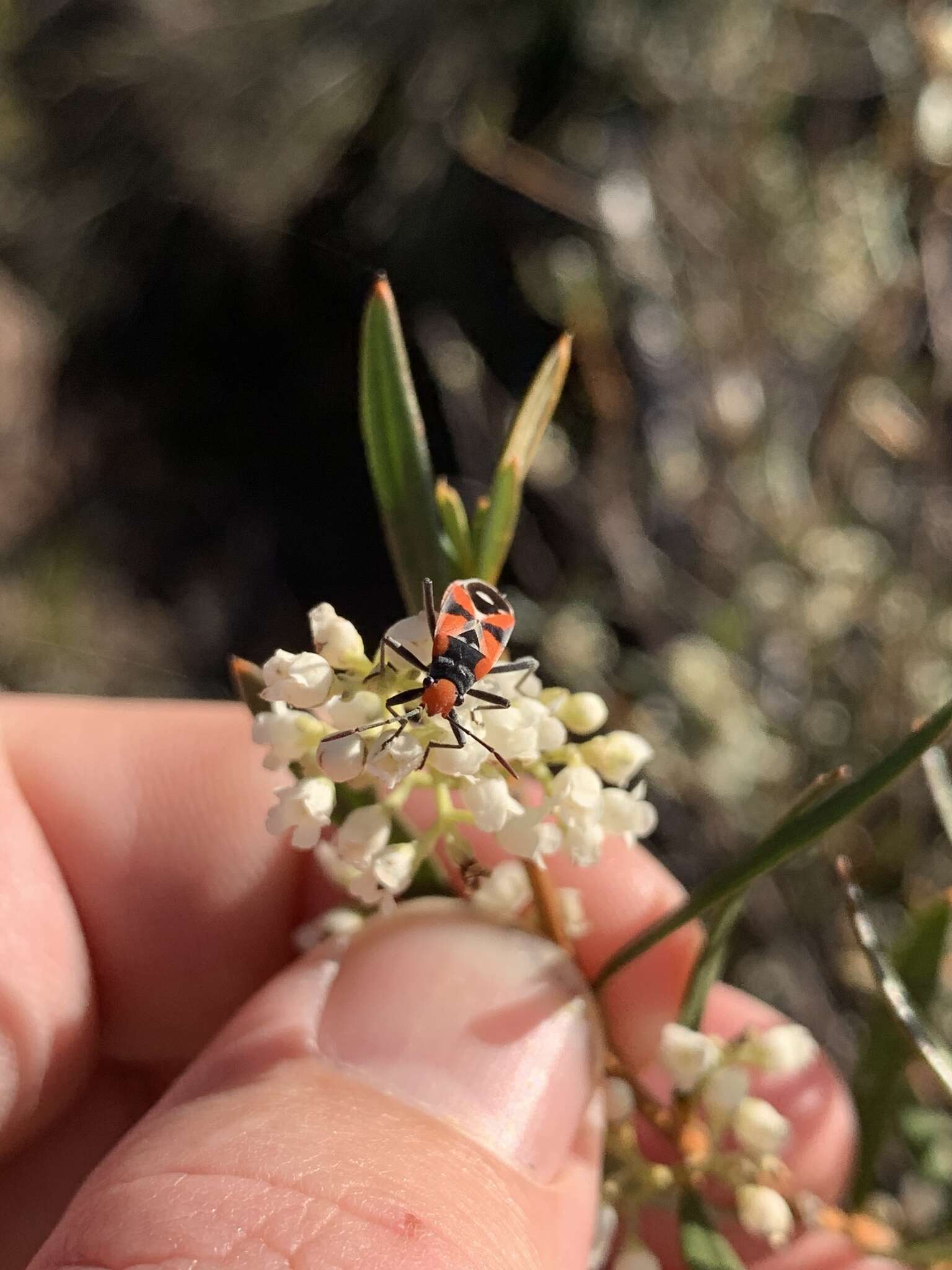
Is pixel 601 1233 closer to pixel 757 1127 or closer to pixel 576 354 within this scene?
pixel 757 1127

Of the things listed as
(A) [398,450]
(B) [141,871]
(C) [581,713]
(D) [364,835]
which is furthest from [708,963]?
(B) [141,871]

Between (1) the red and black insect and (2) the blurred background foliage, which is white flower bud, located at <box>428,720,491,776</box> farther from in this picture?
(2) the blurred background foliage

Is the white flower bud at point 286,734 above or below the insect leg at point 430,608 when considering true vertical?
below

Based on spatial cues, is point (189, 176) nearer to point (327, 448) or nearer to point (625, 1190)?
point (327, 448)

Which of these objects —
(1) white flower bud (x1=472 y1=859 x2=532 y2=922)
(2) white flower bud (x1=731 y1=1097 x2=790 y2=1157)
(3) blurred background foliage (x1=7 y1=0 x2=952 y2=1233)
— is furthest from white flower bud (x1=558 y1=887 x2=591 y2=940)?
(3) blurred background foliage (x1=7 y1=0 x2=952 y2=1233)

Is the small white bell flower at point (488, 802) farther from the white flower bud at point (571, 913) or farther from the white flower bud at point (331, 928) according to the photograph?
the white flower bud at point (331, 928)

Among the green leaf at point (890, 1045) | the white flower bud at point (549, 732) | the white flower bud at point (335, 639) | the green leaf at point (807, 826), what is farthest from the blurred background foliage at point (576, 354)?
the white flower bud at point (335, 639)
